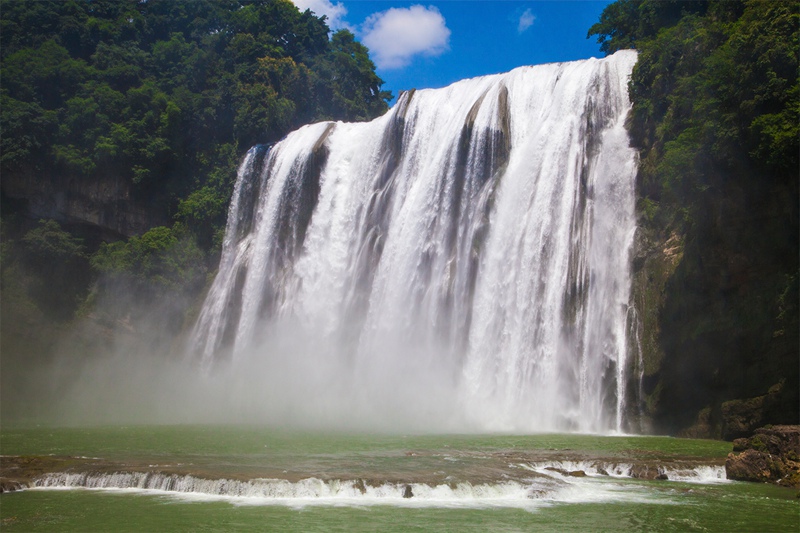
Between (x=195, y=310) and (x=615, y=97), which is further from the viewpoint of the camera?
(x=195, y=310)

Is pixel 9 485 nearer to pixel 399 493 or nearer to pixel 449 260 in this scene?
pixel 399 493

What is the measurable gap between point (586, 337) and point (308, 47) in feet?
135

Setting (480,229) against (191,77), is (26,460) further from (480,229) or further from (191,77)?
(191,77)

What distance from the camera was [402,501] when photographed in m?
14.3

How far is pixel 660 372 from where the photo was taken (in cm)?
2373

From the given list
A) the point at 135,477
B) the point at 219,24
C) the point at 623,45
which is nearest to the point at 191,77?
the point at 219,24

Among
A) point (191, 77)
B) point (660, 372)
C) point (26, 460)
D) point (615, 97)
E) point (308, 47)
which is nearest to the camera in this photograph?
point (26, 460)

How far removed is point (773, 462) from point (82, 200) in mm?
42596

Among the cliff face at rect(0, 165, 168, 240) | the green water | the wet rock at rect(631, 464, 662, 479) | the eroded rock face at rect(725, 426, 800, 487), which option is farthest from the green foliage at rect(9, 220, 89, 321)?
the eroded rock face at rect(725, 426, 800, 487)

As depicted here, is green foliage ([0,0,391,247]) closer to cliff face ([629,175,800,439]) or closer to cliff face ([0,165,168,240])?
cliff face ([0,165,168,240])

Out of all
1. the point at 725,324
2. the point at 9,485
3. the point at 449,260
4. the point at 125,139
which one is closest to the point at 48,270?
the point at 125,139

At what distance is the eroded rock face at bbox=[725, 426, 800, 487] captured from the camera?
641 inches

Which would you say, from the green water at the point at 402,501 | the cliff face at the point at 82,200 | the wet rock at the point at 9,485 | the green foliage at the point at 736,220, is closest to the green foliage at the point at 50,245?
the cliff face at the point at 82,200

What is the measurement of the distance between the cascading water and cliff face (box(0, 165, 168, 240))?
7319 millimetres
